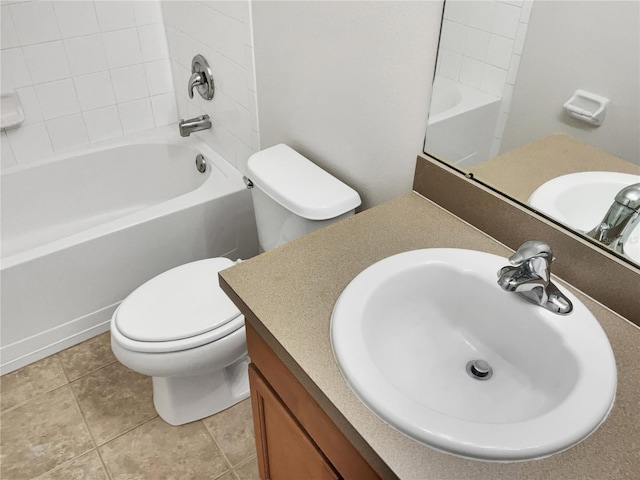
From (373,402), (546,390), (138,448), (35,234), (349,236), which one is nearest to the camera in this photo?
(373,402)

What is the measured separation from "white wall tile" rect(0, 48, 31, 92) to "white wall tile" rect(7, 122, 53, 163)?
0.17 metres

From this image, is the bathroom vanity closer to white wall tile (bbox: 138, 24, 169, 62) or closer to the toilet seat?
the toilet seat

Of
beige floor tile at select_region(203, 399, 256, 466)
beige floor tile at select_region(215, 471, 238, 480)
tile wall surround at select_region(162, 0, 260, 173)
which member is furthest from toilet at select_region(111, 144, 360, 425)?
tile wall surround at select_region(162, 0, 260, 173)

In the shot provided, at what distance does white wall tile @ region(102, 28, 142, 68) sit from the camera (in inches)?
85.4

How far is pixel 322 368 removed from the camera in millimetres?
841

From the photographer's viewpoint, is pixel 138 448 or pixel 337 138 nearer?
pixel 337 138

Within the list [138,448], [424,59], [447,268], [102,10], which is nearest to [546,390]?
[447,268]

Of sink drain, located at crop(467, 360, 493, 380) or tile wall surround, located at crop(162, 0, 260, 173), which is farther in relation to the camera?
tile wall surround, located at crop(162, 0, 260, 173)

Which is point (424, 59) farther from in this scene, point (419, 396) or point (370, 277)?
point (419, 396)

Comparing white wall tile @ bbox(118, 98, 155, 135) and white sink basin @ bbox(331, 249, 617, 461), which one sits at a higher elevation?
white sink basin @ bbox(331, 249, 617, 461)

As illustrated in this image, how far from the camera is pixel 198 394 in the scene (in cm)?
171

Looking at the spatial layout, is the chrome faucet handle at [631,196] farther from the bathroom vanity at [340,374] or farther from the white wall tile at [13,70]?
the white wall tile at [13,70]

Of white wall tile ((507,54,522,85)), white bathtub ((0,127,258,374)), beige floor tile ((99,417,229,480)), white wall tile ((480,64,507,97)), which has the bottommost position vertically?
beige floor tile ((99,417,229,480))

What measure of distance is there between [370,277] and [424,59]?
0.51 meters
